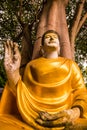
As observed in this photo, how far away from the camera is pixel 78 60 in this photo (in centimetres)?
972

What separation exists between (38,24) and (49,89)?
2067 mm

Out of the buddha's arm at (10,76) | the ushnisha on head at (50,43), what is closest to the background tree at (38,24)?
the ushnisha on head at (50,43)

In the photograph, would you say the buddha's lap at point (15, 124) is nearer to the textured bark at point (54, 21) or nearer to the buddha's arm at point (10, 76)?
the buddha's arm at point (10, 76)

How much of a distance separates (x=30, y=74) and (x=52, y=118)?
0.71 metres

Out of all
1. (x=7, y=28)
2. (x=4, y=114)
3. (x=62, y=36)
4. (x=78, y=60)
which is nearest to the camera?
(x=4, y=114)

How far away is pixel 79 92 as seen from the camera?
402cm

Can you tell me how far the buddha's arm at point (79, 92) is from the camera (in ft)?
12.5

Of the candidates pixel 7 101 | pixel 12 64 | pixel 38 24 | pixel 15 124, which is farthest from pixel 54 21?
pixel 15 124

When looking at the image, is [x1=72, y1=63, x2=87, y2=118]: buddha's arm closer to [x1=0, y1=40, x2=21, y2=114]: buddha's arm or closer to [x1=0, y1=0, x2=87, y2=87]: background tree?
[x1=0, y1=40, x2=21, y2=114]: buddha's arm

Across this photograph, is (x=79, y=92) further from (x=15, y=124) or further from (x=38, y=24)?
(x=38, y=24)

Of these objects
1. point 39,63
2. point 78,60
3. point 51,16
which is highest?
point 51,16

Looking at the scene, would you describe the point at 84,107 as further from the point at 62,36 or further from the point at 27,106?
the point at 62,36

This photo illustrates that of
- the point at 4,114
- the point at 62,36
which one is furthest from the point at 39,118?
the point at 62,36

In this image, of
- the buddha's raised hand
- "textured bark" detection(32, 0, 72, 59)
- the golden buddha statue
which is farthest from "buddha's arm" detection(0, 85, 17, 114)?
"textured bark" detection(32, 0, 72, 59)
